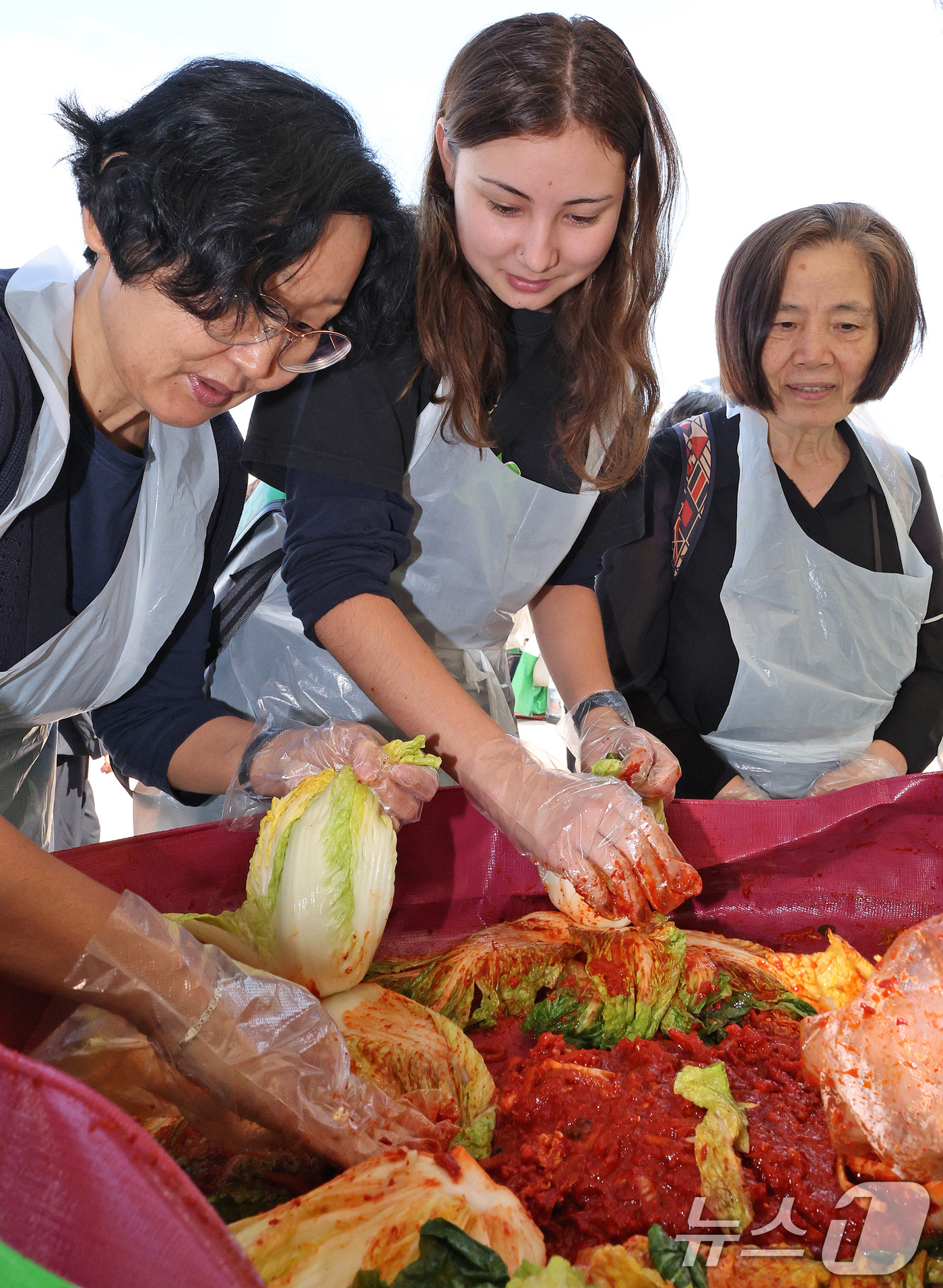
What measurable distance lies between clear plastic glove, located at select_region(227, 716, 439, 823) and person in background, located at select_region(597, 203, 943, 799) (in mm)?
1134

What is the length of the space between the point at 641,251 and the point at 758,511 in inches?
37.8

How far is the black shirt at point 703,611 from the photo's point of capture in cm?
255

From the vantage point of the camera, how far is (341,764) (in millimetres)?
1611

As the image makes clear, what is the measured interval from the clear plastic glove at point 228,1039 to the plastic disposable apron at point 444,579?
952 millimetres

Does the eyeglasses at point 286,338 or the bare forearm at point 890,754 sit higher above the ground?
the eyeglasses at point 286,338

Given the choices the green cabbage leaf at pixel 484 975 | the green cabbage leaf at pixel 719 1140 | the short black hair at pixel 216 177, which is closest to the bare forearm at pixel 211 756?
the green cabbage leaf at pixel 484 975

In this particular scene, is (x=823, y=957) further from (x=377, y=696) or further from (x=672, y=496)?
(x=672, y=496)

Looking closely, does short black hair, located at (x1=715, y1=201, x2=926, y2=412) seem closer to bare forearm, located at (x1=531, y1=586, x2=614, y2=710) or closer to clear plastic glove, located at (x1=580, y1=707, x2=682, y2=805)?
bare forearm, located at (x1=531, y1=586, x2=614, y2=710)

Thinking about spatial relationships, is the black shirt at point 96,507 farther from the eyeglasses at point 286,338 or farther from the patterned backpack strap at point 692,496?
the patterned backpack strap at point 692,496

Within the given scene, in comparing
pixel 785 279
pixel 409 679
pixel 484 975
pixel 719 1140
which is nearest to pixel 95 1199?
pixel 719 1140

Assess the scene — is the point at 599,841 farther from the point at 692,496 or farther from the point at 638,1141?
the point at 692,496

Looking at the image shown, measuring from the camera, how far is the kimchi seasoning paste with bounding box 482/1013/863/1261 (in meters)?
1.11

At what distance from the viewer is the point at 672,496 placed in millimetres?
2631

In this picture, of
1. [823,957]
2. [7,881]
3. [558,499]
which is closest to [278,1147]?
[7,881]
